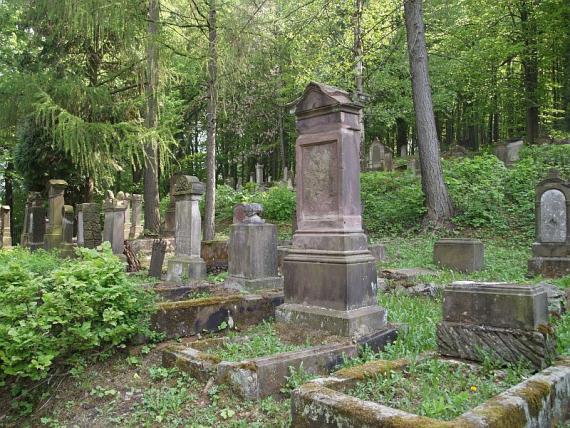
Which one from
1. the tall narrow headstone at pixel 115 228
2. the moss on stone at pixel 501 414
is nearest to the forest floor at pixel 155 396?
the moss on stone at pixel 501 414

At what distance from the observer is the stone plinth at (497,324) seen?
3840 millimetres

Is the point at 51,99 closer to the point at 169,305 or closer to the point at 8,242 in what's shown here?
the point at 169,305

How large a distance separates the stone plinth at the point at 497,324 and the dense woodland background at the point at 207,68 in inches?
342

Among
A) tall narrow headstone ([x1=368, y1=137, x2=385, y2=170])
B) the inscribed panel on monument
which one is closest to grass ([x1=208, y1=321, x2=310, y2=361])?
the inscribed panel on monument

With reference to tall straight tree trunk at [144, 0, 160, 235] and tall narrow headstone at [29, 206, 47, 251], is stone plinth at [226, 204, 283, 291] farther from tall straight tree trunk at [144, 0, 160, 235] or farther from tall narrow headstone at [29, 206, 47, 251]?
tall narrow headstone at [29, 206, 47, 251]

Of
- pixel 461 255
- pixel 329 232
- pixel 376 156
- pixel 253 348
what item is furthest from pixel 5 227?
pixel 253 348

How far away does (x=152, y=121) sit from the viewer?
43.6 feet

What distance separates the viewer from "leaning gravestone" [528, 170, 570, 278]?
9148mm

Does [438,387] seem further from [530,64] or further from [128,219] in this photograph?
[530,64]

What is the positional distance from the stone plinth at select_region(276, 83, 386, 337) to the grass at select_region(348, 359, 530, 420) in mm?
1249

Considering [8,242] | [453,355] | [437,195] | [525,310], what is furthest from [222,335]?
[8,242]

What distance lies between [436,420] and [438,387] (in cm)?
101

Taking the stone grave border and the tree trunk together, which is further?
the tree trunk

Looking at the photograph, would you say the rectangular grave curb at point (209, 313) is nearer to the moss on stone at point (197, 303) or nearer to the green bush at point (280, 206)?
the moss on stone at point (197, 303)
